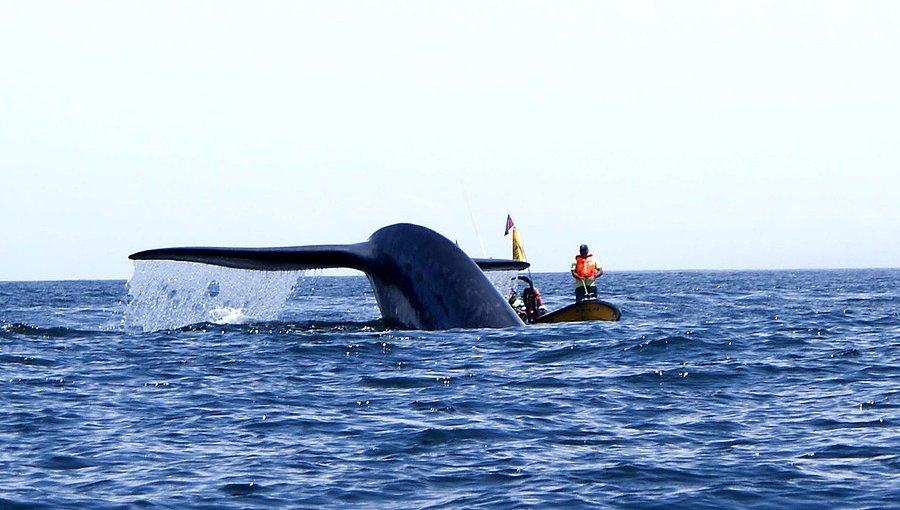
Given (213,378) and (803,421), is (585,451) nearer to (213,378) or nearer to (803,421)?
(803,421)

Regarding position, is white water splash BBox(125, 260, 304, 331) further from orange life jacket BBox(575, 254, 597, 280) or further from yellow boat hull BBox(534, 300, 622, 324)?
orange life jacket BBox(575, 254, 597, 280)

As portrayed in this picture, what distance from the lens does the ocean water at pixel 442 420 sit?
7762 millimetres

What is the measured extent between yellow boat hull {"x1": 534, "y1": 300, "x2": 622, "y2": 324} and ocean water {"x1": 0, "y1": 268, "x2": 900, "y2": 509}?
2.06 metres

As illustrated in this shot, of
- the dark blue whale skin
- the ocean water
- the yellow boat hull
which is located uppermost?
the dark blue whale skin

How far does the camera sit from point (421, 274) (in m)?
15.5

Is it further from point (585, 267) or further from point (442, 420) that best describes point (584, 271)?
point (442, 420)

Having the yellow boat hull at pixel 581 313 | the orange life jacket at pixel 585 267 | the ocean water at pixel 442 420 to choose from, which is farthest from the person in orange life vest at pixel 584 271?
the ocean water at pixel 442 420

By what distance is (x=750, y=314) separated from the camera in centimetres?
2825

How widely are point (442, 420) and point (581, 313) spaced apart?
34.0ft

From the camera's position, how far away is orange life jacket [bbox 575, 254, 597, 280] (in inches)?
891

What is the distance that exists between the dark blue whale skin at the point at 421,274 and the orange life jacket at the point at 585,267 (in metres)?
6.50

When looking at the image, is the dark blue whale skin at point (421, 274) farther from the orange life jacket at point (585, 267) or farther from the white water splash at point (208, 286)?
the orange life jacket at point (585, 267)

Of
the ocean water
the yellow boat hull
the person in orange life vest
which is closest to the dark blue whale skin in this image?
the ocean water

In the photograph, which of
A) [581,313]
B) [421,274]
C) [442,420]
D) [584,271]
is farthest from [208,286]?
[584,271]
